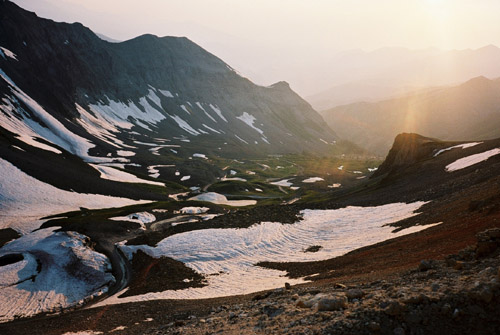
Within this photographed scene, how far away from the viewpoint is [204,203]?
95.8 metres

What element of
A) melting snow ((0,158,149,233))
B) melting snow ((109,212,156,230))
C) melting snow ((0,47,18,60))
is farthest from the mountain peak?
melting snow ((0,47,18,60))

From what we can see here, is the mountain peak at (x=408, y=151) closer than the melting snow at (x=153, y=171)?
Yes

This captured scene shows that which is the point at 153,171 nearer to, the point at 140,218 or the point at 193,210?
the point at 193,210

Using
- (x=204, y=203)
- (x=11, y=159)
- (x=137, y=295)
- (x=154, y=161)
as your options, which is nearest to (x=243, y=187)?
(x=204, y=203)

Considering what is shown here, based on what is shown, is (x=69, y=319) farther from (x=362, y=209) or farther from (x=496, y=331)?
(x=362, y=209)

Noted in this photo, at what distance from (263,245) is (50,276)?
81.7ft

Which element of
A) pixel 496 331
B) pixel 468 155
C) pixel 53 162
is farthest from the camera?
pixel 53 162

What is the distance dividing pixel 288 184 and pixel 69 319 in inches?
4722

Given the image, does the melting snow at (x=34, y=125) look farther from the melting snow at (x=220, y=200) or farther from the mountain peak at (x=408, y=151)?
the mountain peak at (x=408, y=151)

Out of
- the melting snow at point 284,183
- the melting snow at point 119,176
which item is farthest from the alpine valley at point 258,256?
the melting snow at point 284,183

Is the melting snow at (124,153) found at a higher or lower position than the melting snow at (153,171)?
higher

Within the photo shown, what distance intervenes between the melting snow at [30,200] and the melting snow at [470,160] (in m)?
72.6

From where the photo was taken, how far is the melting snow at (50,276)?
38.3 m

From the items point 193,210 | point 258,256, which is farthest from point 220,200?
point 258,256
